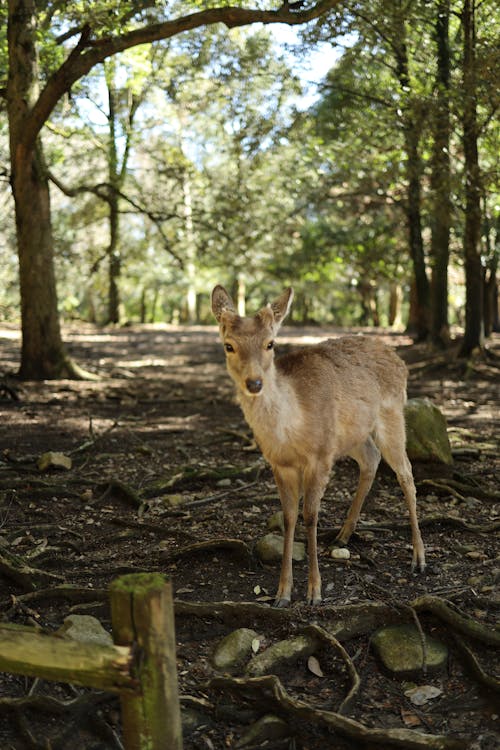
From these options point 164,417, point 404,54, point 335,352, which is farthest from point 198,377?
point 335,352

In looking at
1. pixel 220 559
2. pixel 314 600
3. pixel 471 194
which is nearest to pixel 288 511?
pixel 314 600

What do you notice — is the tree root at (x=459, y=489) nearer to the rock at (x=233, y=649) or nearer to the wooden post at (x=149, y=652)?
the rock at (x=233, y=649)

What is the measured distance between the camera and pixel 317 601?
4621 mm

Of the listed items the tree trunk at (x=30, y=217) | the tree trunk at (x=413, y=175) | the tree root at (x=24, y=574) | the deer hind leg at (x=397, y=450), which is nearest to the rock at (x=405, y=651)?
the deer hind leg at (x=397, y=450)

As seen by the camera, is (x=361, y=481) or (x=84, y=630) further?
(x=361, y=481)

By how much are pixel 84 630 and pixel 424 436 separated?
4018mm

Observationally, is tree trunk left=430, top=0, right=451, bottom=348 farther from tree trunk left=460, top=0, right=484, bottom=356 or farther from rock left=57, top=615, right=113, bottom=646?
rock left=57, top=615, right=113, bottom=646

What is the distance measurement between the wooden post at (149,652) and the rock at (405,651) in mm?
1742

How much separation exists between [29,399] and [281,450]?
663 cm

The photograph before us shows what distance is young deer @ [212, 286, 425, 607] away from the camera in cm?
450

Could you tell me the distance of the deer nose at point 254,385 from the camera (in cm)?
424

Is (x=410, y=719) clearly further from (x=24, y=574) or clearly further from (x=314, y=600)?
(x=24, y=574)

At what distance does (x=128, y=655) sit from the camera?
2.55 m

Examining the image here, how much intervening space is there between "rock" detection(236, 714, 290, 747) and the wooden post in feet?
2.92
